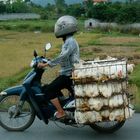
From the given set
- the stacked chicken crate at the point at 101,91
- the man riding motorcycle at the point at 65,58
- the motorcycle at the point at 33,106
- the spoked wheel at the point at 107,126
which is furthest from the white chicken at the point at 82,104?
the spoked wheel at the point at 107,126

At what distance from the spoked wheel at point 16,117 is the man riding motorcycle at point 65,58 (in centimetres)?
40

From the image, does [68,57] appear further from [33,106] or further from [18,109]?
[18,109]

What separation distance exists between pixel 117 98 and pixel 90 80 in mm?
401

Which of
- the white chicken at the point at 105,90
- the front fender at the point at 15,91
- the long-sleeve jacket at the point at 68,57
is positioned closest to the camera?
the white chicken at the point at 105,90

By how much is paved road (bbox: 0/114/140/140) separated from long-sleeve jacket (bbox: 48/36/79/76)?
0.79m

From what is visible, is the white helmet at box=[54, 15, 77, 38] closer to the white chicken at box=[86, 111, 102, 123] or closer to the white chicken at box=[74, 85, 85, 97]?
the white chicken at box=[74, 85, 85, 97]

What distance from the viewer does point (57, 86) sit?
6.26 m

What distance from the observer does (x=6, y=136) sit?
6.23m

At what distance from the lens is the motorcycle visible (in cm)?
623

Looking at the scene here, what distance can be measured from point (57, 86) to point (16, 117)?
2.43 ft

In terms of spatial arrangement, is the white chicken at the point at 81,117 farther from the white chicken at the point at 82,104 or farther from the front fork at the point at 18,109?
the front fork at the point at 18,109

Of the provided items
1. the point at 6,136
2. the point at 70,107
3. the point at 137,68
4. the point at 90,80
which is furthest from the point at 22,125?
the point at 137,68

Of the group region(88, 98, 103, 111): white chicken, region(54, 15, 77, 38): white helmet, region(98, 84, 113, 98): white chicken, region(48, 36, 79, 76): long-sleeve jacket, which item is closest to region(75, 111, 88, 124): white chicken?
region(88, 98, 103, 111): white chicken

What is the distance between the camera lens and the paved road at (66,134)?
6094 mm
